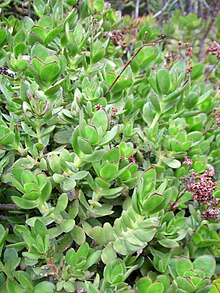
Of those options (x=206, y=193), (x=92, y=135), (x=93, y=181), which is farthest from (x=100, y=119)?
(x=206, y=193)

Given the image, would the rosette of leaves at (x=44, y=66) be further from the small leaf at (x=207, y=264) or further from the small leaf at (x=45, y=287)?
the small leaf at (x=207, y=264)

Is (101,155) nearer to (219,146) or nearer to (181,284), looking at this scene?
(181,284)

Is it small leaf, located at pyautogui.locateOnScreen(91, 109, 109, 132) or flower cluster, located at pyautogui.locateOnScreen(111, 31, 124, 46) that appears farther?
flower cluster, located at pyautogui.locateOnScreen(111, 31, 124, 46)

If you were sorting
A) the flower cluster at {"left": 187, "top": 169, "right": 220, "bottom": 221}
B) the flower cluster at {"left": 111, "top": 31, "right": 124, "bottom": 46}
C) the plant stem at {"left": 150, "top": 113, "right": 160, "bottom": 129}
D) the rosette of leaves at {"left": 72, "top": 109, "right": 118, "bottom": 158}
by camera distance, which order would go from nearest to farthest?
the rosette of leaves at {"left": 72, "top": 109, "right": 118, "bottom": 158}, the flower cluster at {"left": 187, "top": 169, "right": 220, "bottom": 221}, the plant stem at {"left": 150, "top": 113, "right": 160, "bottom": 129}, the flower cluster at {"left": 111, "top": 31, "right": 124, "bottom": 46}

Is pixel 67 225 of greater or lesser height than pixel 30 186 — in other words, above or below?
below

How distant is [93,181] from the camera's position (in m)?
1.09

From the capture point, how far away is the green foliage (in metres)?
1.00

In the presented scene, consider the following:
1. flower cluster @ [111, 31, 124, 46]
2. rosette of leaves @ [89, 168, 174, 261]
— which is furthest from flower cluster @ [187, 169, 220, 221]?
flower cluster @ [111, 31, 124, 46]

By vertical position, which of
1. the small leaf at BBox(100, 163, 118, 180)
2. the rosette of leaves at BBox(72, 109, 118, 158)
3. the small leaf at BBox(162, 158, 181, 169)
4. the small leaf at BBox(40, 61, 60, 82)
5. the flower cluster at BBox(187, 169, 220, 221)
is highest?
the small leaf at BBox(40, 61, 60, 82)

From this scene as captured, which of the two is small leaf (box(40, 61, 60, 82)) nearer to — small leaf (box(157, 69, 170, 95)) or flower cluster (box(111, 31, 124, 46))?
small leaf (box(157, 69, 170, 95))

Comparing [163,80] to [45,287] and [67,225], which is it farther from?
[45,287]

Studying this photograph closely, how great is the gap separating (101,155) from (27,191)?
216 millimetres

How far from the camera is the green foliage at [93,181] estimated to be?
39.4 inches

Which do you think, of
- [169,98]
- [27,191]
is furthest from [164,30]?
[27,191]
